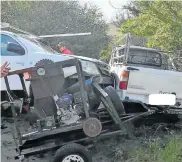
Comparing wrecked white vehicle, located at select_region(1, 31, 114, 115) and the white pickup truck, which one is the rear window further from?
the white pickup truck

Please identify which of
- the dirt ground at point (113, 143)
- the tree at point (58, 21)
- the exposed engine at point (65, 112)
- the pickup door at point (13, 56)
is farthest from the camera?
the tree at point (58, 21)

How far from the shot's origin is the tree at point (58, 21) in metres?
13.9

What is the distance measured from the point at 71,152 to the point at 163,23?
18.4ft

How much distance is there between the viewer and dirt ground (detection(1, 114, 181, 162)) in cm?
458

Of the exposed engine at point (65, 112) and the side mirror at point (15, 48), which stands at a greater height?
the side mirror at point (15, 48)

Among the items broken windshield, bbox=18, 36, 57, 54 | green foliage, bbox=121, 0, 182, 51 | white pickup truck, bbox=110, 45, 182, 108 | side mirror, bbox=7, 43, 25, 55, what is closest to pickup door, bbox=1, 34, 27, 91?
side mirror, bbox=7, 43, 25, 55

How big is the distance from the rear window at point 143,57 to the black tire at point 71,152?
12.3ft

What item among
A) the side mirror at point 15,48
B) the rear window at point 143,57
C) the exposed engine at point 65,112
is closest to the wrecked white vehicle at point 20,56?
the side mirror at point 15,48

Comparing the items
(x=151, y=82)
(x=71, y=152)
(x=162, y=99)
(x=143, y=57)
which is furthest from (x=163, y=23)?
(x=71, y=152)

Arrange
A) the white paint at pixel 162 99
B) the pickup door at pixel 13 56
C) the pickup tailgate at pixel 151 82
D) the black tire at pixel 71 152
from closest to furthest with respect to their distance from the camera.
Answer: the black tire at pixel 71 152 < the white paint at pixel 162 99 < the pickup tailgate at pixel 151 82 < the pickup door at pixel 13 56

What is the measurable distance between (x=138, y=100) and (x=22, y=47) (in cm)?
251

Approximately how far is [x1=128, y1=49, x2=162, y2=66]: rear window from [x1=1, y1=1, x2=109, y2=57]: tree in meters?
6.35

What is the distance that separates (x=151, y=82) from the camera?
5691mm

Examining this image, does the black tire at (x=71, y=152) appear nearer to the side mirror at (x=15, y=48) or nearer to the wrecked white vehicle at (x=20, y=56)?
the wrecked white vehicle at (x=20, y=56)
